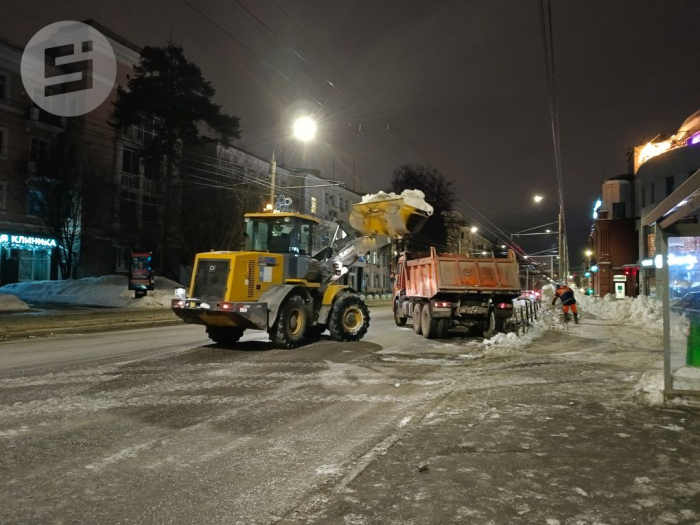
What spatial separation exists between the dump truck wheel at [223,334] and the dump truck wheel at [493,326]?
7.27 m

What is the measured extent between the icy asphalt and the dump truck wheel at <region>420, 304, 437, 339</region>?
5.18 metres

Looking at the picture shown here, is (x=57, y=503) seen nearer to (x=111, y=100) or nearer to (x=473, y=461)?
(x=473, y=461)

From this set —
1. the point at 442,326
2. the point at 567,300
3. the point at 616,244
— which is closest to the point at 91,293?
the point at 442,326

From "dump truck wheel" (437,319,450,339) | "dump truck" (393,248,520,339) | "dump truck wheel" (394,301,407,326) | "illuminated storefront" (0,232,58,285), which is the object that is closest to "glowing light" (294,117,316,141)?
"dump truck wheel" (394,301,407,326)

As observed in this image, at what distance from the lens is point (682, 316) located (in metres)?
7.58

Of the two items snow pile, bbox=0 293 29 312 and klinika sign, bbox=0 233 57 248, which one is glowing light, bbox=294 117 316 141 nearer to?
snow pile, bbox=0 293 29 312

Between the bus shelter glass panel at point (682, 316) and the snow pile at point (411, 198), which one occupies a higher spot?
the snow pile at point (411, 198)

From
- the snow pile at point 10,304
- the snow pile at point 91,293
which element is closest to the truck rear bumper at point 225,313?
the snow pile at point 10,304

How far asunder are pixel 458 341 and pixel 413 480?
1102cm

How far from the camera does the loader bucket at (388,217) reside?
13211 mm

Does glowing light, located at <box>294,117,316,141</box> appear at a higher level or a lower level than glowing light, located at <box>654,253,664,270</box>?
higher

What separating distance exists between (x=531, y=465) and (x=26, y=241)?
35.9m

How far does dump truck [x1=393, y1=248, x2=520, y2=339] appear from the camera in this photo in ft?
50.4

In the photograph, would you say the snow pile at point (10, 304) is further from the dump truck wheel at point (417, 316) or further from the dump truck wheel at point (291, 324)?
the dump truck wheel at point (417, 316)
